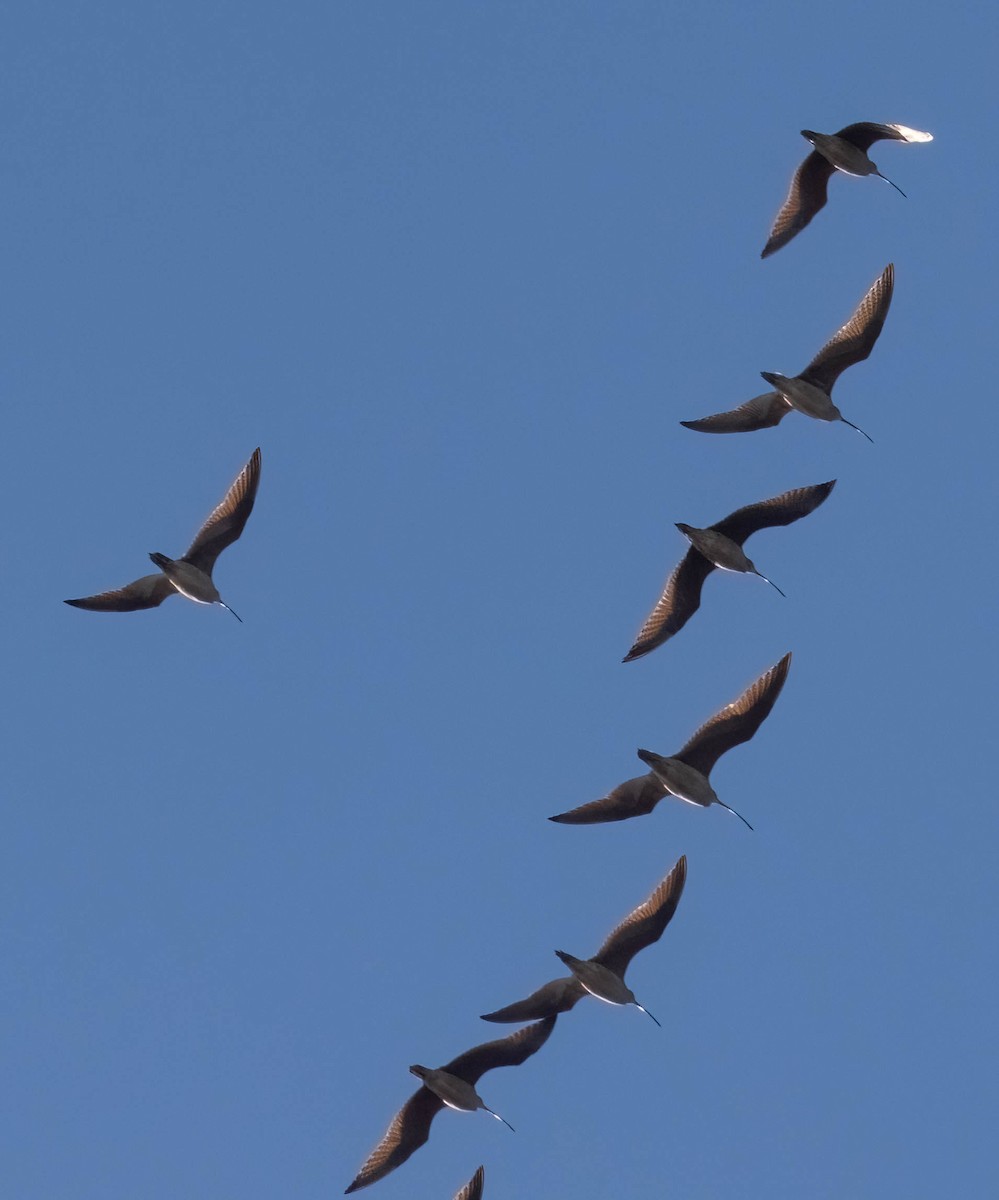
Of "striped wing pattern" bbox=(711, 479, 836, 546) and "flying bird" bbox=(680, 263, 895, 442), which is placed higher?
"flying bird" bbox=(680, 263, 895, 442)

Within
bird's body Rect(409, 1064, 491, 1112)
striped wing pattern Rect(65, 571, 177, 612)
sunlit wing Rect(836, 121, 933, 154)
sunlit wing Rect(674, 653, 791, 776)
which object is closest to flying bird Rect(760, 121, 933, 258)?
sunlit wing Rect(836, 121, 933, 154)

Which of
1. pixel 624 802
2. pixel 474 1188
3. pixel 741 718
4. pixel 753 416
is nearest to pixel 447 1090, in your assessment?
pixel 474 1188

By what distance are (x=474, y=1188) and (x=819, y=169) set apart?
692 inches

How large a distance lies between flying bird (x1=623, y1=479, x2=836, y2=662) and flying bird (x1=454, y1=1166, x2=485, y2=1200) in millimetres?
8618

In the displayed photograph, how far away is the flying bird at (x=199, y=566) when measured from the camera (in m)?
35.0

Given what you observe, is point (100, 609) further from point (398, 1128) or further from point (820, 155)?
point (820, 155)

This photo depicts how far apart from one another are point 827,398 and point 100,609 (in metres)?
12.4

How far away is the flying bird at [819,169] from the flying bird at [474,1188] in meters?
15.5

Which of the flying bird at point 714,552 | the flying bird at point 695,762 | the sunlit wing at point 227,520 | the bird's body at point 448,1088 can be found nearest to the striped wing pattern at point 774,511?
the flying bird at point 714,552

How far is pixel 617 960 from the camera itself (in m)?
34.9

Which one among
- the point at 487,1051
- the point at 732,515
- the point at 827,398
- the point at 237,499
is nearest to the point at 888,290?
the point at 827,398

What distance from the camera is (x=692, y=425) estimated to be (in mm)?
35438

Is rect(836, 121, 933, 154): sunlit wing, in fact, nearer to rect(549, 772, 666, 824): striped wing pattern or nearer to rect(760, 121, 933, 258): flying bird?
rect(760, 121, 933, 258): flying bird

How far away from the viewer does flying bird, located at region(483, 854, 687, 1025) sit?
34.7 m
